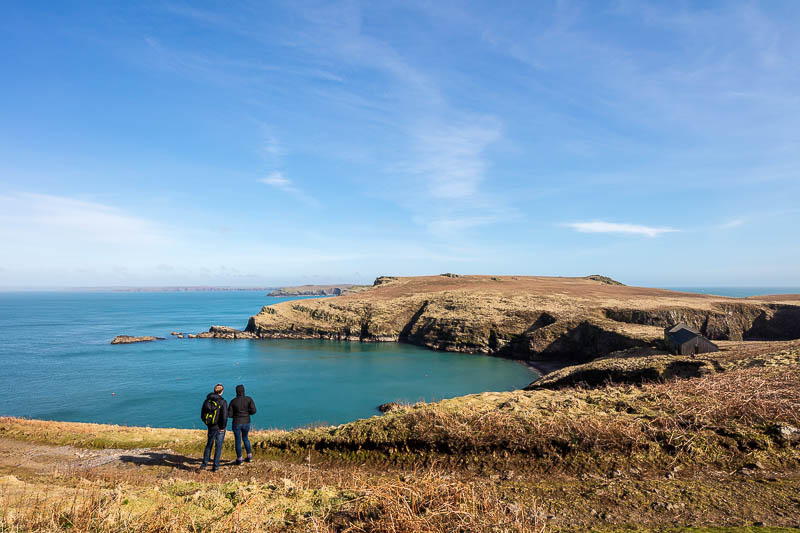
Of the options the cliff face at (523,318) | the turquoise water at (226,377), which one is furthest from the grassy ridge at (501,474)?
the cliff face at (523,318)

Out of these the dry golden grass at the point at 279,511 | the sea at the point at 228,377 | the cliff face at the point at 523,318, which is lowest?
the sea at the point at 228,377

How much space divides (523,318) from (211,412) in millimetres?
70059

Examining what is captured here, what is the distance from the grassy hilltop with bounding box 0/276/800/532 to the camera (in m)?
5.68

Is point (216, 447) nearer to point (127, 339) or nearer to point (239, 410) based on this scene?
point (239, 410)

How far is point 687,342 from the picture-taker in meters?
31.8

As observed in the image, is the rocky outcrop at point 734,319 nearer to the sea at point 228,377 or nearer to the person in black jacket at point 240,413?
the sea at point 228,377

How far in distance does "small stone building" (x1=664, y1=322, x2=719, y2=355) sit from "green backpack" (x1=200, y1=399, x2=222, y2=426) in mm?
36183

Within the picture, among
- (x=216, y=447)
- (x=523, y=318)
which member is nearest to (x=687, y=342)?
(x=216, y=447)

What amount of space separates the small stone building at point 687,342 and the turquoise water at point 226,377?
1893 centimetres

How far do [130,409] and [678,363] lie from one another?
49.5 m

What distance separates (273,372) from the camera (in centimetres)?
5841

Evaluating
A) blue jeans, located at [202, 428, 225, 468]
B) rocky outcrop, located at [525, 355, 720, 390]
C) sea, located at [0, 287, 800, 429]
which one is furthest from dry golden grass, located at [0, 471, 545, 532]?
sea, located at [0, 287, 800, 429]

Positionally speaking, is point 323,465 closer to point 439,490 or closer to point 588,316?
point 439,490

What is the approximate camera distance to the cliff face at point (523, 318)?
6031cm
